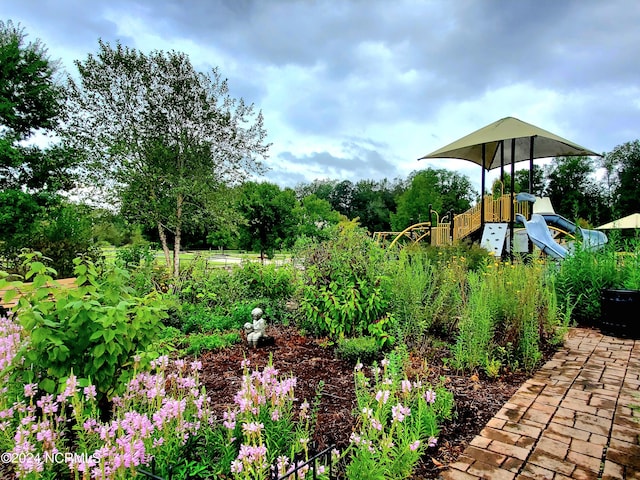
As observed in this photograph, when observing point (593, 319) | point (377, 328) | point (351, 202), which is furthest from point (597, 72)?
point (351, 202)

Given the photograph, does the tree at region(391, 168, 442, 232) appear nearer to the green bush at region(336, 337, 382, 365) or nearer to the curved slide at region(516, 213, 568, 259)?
the curved slide at region(516, 213, 568, 259)

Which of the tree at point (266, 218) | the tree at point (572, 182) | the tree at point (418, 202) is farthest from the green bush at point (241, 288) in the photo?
the tree at point (572, 182)

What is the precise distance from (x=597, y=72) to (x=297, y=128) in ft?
25.9

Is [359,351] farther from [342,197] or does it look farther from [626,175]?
[342,197]

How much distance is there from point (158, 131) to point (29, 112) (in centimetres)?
323

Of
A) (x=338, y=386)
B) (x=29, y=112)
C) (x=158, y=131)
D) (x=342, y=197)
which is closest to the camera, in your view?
(x=338, y=386)

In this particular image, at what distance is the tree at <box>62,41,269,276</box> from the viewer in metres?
10.4

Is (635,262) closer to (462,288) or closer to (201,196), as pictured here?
(462,288)

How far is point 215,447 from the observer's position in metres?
1.69

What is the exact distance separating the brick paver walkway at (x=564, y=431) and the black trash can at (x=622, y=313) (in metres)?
1.48

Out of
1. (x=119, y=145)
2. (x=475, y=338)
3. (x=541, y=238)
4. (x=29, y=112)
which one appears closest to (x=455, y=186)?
(x=541, y=238)

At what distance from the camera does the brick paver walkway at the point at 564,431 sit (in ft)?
5.96

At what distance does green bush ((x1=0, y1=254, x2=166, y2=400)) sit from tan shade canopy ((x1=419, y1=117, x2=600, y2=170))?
868 cm

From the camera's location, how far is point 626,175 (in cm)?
2777
